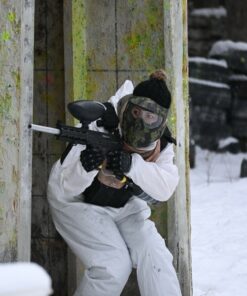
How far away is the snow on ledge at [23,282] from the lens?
178 cm

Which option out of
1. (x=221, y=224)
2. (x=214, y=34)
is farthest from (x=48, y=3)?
(x=214, y=34)

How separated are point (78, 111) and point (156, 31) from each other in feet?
4.43

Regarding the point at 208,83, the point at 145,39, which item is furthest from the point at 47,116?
the point at 208,83

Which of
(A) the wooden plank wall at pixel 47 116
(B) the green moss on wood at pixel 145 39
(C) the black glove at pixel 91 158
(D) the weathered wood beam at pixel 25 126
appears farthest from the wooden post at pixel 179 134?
(D) the weathered wood beam at pixel 25 126

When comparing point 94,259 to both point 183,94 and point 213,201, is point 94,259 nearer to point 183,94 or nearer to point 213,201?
point 183,94

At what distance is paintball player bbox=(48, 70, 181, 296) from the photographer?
395cm

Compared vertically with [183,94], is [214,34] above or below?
above

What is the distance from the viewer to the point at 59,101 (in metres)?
4.97

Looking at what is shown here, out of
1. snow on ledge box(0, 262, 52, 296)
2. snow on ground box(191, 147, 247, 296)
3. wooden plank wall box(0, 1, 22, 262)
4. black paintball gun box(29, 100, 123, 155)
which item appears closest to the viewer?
snow on ledge box(0, 262, 52, 296)

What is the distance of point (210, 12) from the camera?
1338 centimetres

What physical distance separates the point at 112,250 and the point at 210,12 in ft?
32.4

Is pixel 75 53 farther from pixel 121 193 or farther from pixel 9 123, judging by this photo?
pixel 9 123

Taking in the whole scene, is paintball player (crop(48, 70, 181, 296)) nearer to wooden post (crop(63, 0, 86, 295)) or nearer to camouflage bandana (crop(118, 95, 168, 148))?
camouflage bandana (crop(118, 95, 168, 148))

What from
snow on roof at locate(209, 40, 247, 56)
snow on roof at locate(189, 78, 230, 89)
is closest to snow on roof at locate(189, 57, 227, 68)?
snow on roof at locate(209, 40, 247, 56)
